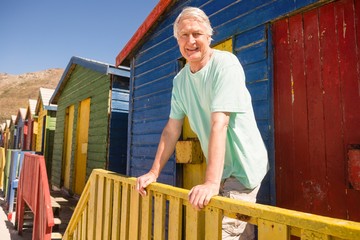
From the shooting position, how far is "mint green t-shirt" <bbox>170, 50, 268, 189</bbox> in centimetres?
164

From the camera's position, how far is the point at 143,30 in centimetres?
563

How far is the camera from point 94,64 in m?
8.34

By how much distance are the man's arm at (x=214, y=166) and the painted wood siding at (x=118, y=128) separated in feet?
20.6

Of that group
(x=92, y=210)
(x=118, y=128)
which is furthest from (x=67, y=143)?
(x=92, y=210)

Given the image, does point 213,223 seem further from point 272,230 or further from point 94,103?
point 94,103

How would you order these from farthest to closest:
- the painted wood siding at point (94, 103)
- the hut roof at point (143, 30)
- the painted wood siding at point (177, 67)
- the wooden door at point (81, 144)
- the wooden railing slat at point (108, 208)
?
1. the wooden door at point (81, 144)
2. the painted wood siding at point (94, 103)
3. the hut roof at point (143, 30)
4. the painted wood siding at point (177, 67)
5. the wooden railing slat at point (108, 208)

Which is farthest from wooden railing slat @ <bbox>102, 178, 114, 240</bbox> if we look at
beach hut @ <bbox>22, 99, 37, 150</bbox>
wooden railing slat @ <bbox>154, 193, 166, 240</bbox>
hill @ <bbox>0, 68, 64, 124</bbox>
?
hill @ <bbox>0, 68, 64, 124</bbox>

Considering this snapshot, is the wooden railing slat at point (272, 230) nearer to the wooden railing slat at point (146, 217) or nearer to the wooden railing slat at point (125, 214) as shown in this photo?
the wooden railing slat at point (146, 217)

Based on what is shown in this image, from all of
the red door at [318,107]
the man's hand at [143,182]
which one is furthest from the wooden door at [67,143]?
the man's hand at [143,182]

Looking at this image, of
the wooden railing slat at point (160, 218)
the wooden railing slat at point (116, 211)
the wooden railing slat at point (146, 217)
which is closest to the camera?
the wooden railing slat at point (160, 218)

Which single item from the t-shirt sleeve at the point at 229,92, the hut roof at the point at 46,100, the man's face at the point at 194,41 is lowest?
the t-shirt sleeve at the point at 229,92

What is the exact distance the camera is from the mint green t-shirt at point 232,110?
64.7 inches

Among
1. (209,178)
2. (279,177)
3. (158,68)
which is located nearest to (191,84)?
(209,178)

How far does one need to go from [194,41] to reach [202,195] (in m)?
1.09
